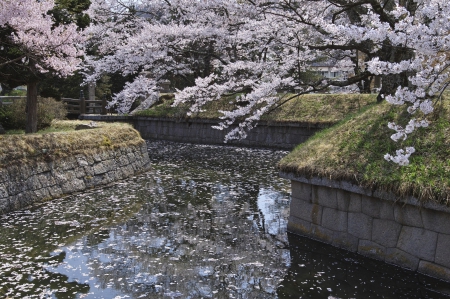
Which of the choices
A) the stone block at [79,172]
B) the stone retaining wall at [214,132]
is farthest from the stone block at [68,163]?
the stone retaining wall at [214,132]

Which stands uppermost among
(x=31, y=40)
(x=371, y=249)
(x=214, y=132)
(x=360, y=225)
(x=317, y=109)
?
(x=31, y=40)

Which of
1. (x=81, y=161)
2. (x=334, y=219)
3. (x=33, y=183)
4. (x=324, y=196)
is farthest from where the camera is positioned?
(x=81, y=161)

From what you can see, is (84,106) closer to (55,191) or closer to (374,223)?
(55,191)

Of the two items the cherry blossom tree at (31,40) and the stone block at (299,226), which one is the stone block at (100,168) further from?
the stone block at (299,226)

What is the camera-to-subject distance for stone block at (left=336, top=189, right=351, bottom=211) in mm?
6041

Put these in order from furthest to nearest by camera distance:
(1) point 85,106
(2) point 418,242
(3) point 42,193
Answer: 1. (1) point 85,106
2. (3) point 42,193
3. (2) point 418,242

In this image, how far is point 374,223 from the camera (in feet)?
18.7

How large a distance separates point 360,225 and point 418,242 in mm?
847

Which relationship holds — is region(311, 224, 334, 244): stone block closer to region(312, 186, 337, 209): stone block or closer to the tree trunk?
region(312, 186, 337, 209): stone block

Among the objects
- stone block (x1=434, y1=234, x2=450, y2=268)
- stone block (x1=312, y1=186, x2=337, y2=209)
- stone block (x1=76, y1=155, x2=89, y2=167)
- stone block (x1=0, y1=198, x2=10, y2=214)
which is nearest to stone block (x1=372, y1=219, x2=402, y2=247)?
stone block (x1=434, y1=234, x2=450, y2=268)

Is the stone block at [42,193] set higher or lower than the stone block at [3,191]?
lower

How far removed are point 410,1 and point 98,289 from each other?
27.7 feet

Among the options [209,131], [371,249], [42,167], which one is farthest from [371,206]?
[209,131]

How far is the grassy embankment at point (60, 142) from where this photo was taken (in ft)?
28.4
